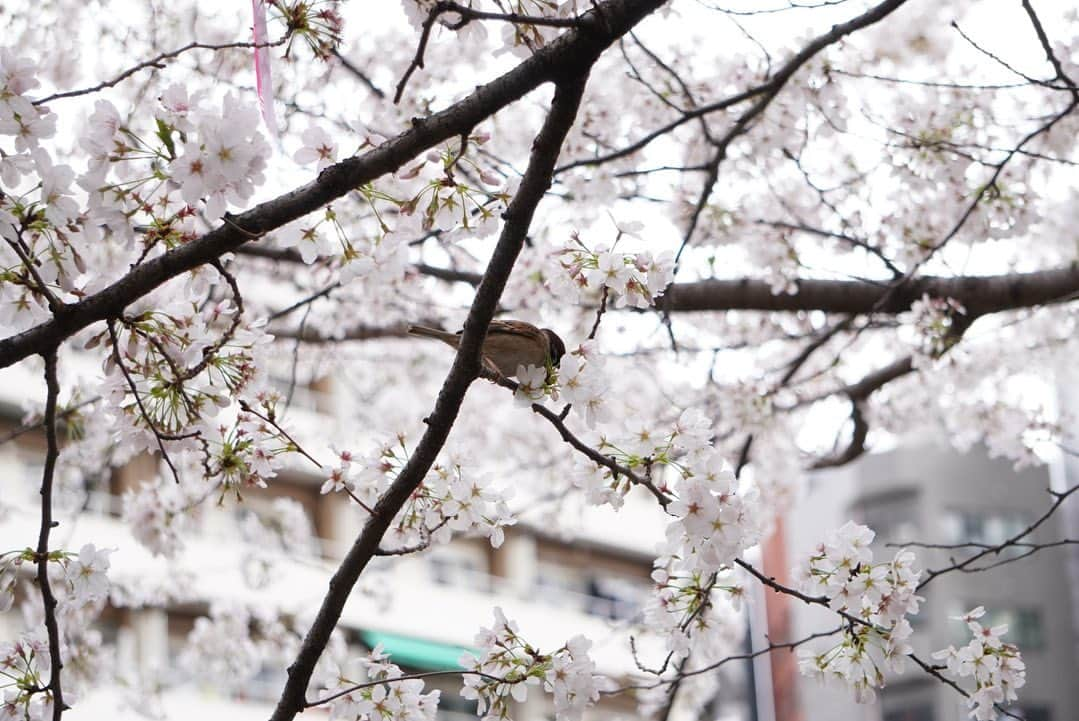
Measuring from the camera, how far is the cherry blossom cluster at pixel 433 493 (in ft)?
9.09

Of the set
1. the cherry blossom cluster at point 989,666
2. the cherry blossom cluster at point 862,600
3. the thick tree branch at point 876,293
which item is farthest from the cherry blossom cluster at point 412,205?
the thick tree branch at point 876,293

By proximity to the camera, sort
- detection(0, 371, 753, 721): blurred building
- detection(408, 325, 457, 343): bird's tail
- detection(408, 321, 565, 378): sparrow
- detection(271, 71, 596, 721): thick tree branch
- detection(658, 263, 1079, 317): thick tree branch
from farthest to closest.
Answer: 1. detection(0, 371, 753, 721): blurred building
2. detection(658, 263, 1079, 317): thick tree branch
3. detection(408, 325, 457, 343): bird's tail
4. detection(408, 321, 565, 378): sparrow
5. detection(271, 71, 596, 721): thick tree branch

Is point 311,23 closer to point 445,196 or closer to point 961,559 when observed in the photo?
point 445,196

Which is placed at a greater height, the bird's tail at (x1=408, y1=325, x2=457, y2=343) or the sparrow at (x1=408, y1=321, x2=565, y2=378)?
the bird's tail at (x1=408, y1=325, x2=457, y2=343)

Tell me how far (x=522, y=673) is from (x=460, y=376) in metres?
0.62

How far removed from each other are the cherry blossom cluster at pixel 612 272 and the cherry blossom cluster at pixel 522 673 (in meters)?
0.68

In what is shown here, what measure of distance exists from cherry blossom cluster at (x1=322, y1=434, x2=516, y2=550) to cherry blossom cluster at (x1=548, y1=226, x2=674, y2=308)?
455 millimetres

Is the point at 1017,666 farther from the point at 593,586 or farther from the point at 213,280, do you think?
the point at 593,586

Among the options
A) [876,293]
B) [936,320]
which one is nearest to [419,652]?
[876,293]

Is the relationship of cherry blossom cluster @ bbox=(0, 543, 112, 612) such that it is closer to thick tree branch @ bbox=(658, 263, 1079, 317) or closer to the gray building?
thick tree branch @ bbox=(658, 263, 1079, 317)

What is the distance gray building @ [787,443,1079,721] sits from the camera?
1970 centimetres

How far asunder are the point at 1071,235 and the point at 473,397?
11.8 feet

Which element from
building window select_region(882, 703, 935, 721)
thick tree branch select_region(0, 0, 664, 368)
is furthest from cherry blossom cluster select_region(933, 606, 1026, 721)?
building window select_region(882, 703, 935, 721)

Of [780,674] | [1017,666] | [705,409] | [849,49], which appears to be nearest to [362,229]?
[705,409]
